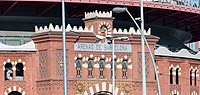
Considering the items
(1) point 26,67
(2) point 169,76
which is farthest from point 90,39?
(2) point 169,76

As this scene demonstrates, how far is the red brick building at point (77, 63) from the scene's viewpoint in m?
51.7

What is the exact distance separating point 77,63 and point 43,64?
2476mm

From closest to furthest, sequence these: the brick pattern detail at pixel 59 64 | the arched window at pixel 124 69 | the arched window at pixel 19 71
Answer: the brick pattern detail at pixel 59 64
the arched window at pixel 19 71
the arched window at pixel 124 69

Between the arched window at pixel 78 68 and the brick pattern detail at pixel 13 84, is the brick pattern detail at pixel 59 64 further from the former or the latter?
the brick pattern detail at pixel 13 84

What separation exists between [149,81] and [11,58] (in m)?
10.6

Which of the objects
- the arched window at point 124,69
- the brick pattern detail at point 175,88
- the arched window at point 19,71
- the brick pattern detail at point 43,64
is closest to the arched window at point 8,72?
the arched window at point 19,71

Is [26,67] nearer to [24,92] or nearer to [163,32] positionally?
[24,92]

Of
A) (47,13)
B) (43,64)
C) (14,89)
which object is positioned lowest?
(14,89)

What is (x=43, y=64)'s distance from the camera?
52.5 metres

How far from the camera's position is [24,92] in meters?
53.3

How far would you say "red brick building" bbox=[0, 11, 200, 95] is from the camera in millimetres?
51688

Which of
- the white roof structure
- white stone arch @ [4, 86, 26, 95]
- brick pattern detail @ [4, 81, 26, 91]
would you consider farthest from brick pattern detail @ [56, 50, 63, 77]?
white stone arch @ [4, 86, 26, 95]

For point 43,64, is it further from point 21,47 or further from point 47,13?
point 47,13

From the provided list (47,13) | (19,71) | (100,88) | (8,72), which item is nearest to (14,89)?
(8,72)
